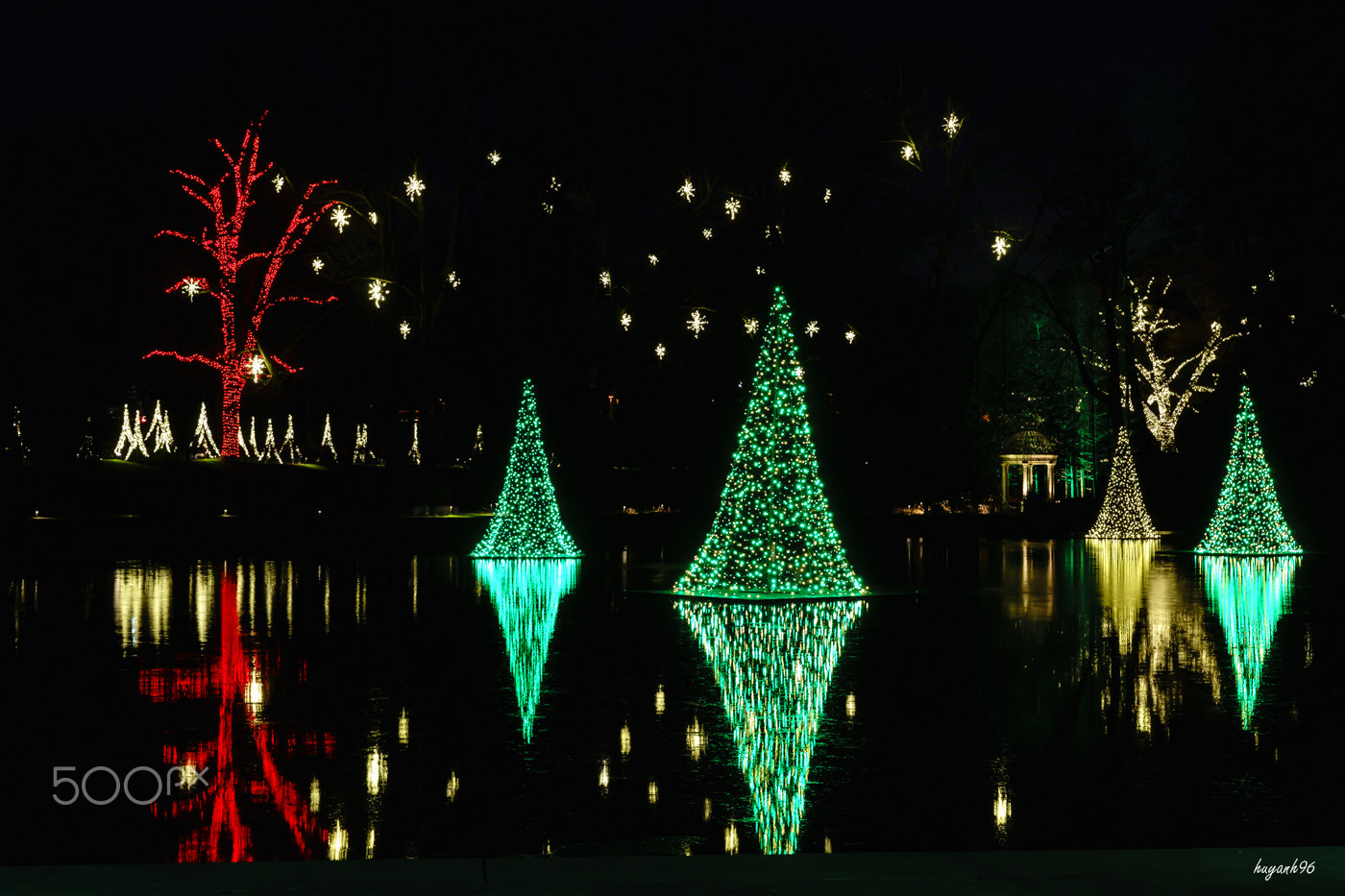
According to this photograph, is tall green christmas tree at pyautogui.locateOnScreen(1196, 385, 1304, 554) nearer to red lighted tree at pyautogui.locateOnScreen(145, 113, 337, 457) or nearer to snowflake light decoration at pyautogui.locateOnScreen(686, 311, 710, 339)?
snowflake light decoration at pyautogui.locateOnScreen(686, 311, 710, 339)

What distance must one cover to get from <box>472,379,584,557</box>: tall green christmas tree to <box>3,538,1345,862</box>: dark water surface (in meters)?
8.45

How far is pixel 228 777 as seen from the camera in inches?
309

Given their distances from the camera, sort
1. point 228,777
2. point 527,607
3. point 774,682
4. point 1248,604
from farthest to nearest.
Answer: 1. point 1248,604
2. point 527,607
3. point 774,682
4. point 228,777

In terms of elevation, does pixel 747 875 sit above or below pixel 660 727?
above

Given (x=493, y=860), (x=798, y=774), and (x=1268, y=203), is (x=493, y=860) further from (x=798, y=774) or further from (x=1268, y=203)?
(x=1268, y=203)

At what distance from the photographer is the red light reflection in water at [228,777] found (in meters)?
6.45

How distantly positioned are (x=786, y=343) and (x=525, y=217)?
81.4ft

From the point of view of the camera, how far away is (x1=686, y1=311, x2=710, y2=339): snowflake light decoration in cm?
3816

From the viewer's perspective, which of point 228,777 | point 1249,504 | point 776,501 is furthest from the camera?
point 1249,504

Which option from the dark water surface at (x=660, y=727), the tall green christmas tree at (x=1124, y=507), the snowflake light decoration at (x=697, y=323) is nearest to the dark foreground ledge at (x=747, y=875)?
the dark water surface at (x=660, y=727)

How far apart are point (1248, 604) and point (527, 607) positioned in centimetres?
993

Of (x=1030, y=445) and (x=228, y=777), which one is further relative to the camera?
(x=1030, y=445)

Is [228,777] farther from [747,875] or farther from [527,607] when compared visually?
[527,607]

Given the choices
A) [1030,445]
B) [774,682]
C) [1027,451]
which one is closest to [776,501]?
[774,682]
